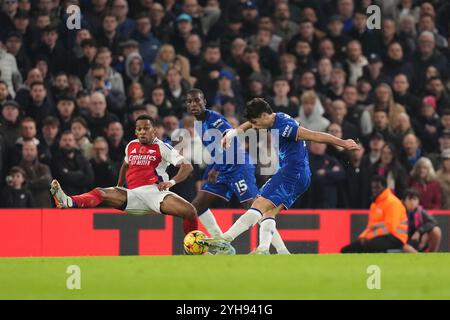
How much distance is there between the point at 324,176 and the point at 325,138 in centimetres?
464

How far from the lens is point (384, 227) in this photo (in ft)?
50.2

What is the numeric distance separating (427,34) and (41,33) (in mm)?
6196

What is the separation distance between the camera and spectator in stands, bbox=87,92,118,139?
640 inches

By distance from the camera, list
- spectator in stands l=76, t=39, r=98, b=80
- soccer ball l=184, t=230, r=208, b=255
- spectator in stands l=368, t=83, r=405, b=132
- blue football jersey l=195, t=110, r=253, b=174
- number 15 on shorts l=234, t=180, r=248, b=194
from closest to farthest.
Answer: soccer ball l=184, t=230, r=208, b=255
blue football jersey l=195, t=110, r=253, b=174
number 15 on shorts l=234, t=180, r=248, b=194
spectator in stands l=76, t=39, r=98, b=80
spectator in stands l=368, t=83, r=405, b=132

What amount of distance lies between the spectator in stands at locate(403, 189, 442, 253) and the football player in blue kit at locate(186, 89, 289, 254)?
2.94 metres

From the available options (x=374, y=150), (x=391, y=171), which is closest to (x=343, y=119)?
(x=374, y=150)

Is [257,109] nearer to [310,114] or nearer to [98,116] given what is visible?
[98,116]

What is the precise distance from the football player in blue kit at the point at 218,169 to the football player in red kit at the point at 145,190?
2.80ft

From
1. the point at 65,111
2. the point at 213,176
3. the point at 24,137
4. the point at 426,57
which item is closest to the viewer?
the point at 213,176

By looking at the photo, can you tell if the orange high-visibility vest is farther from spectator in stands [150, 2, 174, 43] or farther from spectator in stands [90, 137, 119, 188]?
spectator in stands [150, 2, 174, 43]

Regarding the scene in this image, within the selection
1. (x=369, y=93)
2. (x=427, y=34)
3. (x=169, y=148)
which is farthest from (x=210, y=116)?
(x=427, y=34)

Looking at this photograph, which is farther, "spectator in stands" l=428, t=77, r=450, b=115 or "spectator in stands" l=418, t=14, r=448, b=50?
"spectator in stands" l=418, t=14, r=448, b=50

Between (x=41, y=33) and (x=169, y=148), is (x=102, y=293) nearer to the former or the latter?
(x=169, y=148)

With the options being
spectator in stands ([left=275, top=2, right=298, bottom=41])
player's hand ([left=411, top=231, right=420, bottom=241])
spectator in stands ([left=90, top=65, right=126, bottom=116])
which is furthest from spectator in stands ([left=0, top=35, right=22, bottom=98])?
player's hand ([left=411, top=231, right=420, bottom=241])
